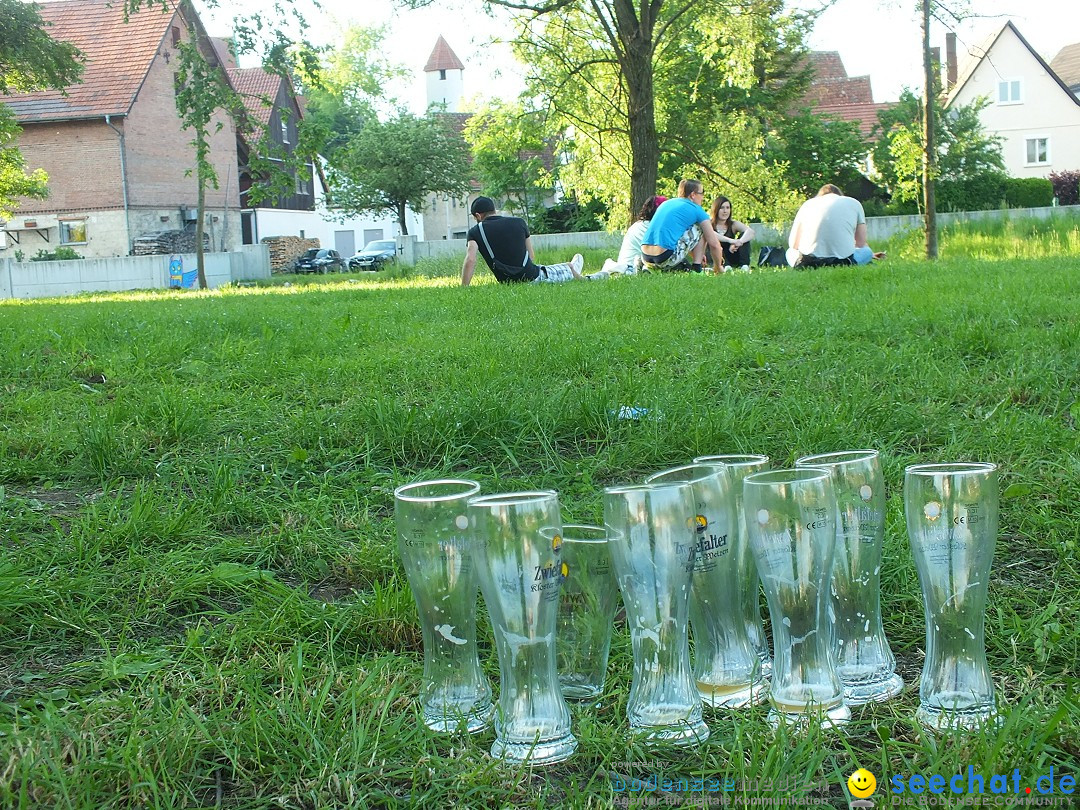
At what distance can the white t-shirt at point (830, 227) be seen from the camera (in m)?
12.2

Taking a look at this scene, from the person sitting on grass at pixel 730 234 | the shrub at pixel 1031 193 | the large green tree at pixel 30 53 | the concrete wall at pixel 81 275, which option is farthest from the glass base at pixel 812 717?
the shrub at pixel 1031 193

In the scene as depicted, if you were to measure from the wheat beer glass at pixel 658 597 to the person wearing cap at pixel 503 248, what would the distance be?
10.7m

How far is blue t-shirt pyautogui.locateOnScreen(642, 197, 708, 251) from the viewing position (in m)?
12.5

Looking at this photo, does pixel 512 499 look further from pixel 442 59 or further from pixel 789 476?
pixel 442 59

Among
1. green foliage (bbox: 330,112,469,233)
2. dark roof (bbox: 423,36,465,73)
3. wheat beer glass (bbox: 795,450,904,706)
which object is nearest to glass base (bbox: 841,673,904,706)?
wheat beer glass (bbox: 795,450,904,706)

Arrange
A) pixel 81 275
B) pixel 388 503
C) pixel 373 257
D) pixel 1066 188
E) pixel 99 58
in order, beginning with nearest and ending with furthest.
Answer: pixel 388 503 < pixel 81 275 < pixel 99 58 < pixel 1066 188 < pixel 373 257

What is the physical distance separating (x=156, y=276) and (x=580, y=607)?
35104 millimetres

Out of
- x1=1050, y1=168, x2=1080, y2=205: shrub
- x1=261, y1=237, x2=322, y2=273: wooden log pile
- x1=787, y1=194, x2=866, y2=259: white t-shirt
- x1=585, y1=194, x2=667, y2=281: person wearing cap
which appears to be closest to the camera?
x1=787, y1=194, x2=866, y2=259: white t-shirt

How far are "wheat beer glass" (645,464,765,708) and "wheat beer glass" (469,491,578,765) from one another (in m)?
0.30

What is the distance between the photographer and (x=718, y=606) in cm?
199

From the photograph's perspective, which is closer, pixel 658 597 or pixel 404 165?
pixel 658 597

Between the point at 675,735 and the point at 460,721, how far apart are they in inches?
16.2

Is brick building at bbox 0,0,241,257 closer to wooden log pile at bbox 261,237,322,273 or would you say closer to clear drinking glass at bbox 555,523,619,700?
wooden log pile at bbox 261,237,322,273

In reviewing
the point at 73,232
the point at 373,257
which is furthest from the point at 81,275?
the point at 373,257
